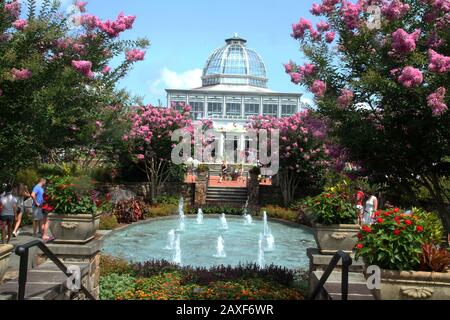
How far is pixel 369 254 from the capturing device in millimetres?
4812

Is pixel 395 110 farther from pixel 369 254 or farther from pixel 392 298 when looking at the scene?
pixel 392 298

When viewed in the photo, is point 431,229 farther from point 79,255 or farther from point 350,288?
point 79,255

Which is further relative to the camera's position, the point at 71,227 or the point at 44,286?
the point at 71,227

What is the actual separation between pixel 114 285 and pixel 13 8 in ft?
13.9

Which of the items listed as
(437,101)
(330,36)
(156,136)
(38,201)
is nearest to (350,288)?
(437,101)

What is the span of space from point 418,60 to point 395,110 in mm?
608

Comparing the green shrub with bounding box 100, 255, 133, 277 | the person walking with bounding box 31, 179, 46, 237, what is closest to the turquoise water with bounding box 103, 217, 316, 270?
the person walking with bounding box 31, 179, 46, 237

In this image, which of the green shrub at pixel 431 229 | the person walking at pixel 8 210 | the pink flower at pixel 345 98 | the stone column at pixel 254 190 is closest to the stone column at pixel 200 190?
the stone column at pixel 254 190

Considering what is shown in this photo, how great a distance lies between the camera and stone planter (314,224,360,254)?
6.92 meters

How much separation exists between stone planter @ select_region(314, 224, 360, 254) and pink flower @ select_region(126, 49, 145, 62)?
187 inches

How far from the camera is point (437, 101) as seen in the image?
476 cm

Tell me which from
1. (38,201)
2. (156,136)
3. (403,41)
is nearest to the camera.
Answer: (403,41)

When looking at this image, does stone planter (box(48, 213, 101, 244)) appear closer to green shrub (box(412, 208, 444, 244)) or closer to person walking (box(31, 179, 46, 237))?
green shrub (box(412, 208, 444, 244))
